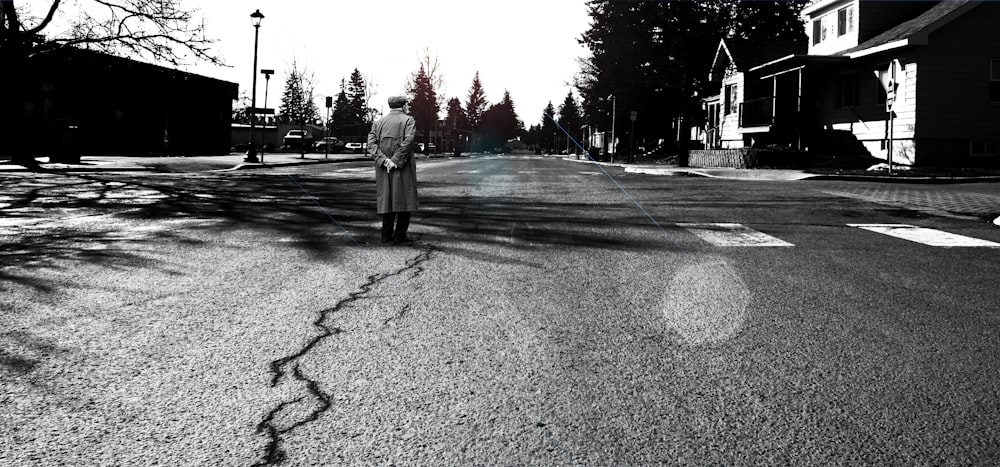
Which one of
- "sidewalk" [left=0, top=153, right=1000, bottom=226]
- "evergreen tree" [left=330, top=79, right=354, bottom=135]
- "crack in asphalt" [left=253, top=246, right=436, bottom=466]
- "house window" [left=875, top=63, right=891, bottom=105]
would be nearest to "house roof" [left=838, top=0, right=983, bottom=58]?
"house window" [left=875, top=63, right=891, bottom=105]

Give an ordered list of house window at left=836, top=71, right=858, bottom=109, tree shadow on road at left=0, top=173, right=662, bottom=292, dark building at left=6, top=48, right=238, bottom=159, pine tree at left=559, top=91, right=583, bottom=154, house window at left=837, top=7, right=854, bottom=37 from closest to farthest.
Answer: tree shadow on road at left=0, top=173, right=662, bottom=292 → house window at left=836, top=71, right=858, bottom=109 → house window at left=837, top=7, right=854, bottom=37 → dark building at left=6, top=48, right=238, bottom=159 → pine tree at left=559, top=91, right=583, bottom=154

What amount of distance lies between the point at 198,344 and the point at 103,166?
2615 centimetres

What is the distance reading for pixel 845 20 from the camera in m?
36.7

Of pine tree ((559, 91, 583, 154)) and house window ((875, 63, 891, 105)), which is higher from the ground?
pine tree ((559, 91, 583, 154))

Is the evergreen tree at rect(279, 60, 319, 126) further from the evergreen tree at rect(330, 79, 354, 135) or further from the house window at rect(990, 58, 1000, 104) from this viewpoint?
the house window at rect(990, 58, 1000, 104)

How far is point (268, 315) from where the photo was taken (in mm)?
5363

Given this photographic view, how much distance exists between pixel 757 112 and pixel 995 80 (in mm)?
10800

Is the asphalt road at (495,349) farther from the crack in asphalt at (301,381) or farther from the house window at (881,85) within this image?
the house window at (881,85)

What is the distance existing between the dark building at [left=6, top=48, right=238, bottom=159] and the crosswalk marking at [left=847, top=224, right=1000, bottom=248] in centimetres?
3173

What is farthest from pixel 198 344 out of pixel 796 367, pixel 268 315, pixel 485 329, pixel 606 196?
pixel 606 196

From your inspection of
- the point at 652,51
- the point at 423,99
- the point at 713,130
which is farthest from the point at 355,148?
the point at 713,130

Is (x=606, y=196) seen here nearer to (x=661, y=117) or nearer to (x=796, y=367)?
(x=796, y=367)

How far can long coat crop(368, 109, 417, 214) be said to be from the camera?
8984mm

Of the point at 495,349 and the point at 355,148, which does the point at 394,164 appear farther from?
the point at 355,148
